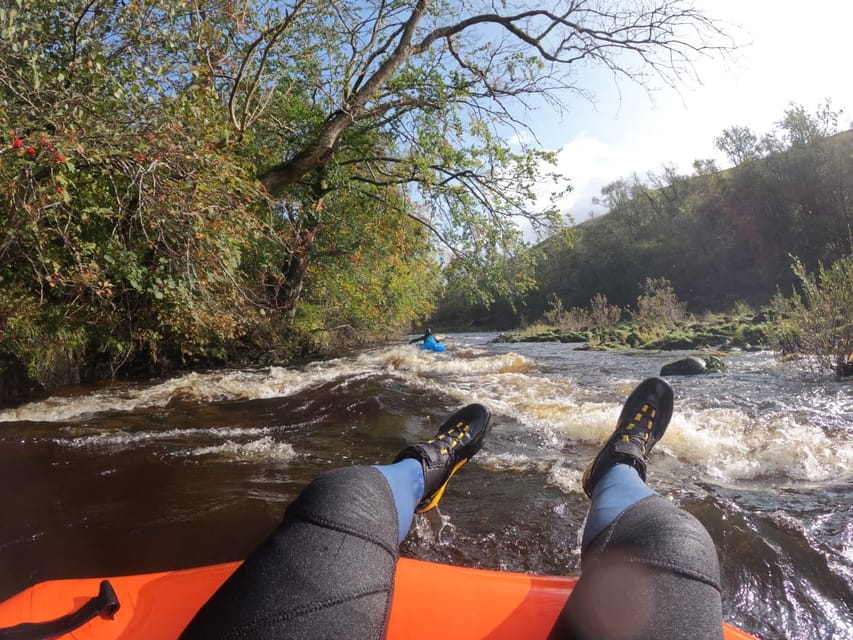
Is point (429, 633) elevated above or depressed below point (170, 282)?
below

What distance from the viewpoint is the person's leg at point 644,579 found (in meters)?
0.96

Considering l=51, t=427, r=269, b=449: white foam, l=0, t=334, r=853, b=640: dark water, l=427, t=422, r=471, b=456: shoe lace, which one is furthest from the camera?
l=51, t=427, r=269, b=449: white foam

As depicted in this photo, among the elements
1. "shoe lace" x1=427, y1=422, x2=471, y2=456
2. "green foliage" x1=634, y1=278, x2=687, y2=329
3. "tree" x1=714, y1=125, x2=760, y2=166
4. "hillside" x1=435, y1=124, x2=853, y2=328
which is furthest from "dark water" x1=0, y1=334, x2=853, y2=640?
"tree" x1=714, y1=125, x2=760, y2=166

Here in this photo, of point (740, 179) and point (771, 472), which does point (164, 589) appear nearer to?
point (771, 472)

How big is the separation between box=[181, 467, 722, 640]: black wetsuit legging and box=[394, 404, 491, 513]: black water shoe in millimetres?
868

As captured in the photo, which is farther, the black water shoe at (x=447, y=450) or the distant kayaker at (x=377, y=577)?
the black water shoe at (x=447, y=450)

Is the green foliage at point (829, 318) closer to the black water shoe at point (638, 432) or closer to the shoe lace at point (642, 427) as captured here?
the black water shoe at point (638, 432)

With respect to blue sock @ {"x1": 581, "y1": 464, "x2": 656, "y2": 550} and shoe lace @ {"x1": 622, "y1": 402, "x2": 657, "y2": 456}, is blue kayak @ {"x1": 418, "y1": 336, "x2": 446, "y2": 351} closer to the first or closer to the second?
shoe lace @ {"x1": 622, "y1": 402, "x2": 657, "y2": 456}

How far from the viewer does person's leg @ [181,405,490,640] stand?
93 cm

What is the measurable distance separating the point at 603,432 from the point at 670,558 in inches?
114

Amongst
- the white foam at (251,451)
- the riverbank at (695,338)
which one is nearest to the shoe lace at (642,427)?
the white foam at (251,451)

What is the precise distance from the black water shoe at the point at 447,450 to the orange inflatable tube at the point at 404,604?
0.71 metres

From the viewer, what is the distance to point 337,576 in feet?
3.38

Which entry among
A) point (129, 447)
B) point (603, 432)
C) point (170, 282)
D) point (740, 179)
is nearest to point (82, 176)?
point (170, 282)
